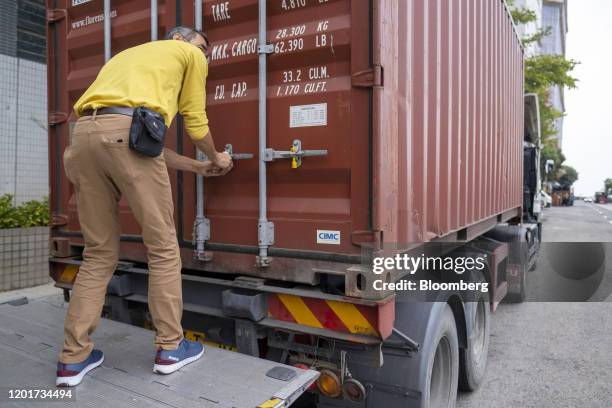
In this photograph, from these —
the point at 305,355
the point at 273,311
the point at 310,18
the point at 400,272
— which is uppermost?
the point at 310,18

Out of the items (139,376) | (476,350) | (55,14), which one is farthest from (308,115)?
(476,350)

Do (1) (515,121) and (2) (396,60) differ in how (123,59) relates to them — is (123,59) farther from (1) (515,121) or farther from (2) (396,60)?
(1) (515,121)

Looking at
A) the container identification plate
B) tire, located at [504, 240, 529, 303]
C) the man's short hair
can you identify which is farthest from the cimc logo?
tire, located at [504, 240, 529, 303]

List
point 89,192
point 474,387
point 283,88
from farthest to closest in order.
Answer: point 474,387
point 283,88
point 89,192

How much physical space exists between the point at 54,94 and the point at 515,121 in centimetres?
570

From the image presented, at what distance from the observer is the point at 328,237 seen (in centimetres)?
246

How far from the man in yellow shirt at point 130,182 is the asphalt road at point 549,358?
2.50 meters

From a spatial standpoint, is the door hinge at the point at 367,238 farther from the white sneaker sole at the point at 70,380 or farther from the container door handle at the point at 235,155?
the white sneaker sole at the point at 70,380

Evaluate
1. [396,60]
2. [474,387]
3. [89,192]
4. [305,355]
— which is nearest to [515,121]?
[474,387]

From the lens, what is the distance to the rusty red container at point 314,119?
2350 millimetres

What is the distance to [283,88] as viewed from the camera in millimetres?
2592

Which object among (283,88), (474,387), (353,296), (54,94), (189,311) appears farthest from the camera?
(474,387)

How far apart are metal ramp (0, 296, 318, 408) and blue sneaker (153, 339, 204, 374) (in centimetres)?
3

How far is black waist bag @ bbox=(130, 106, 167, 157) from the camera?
2.23 metres
